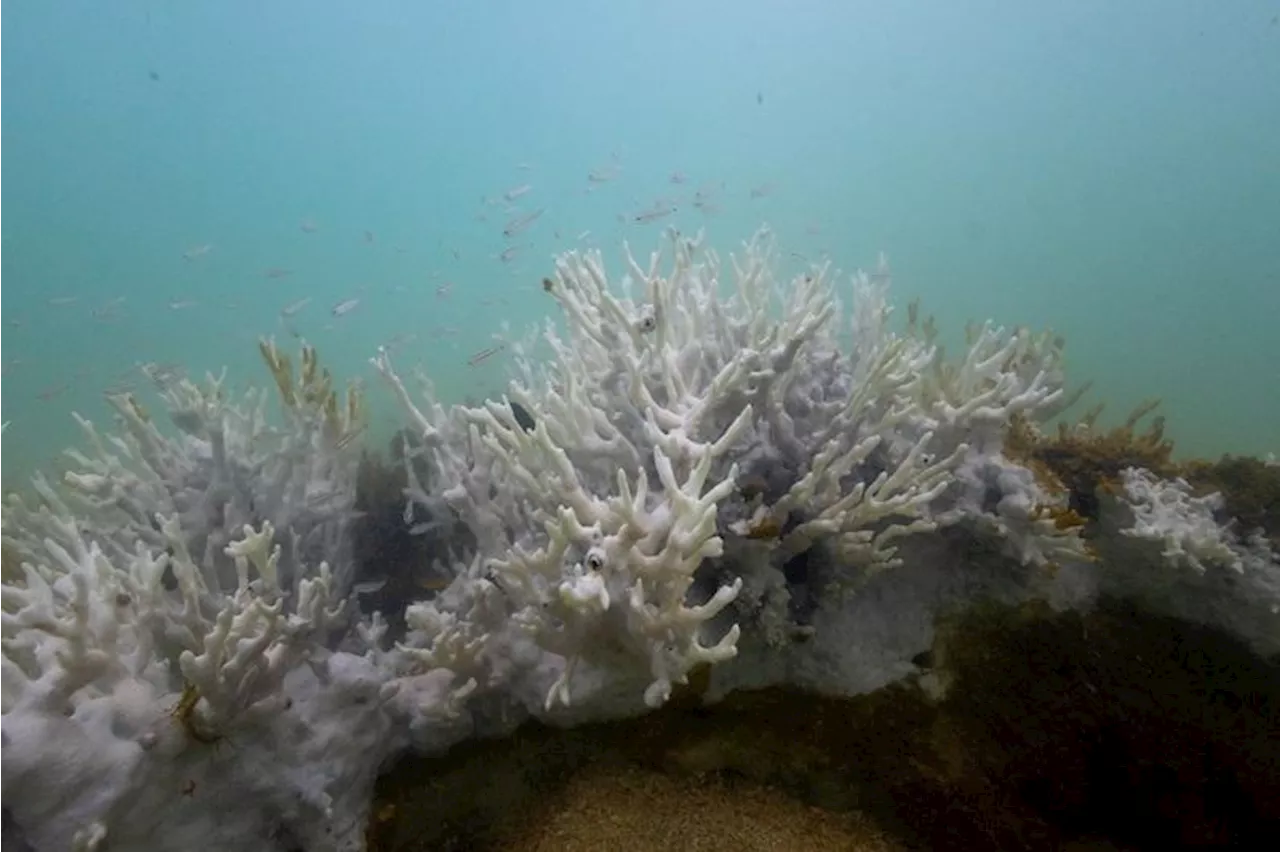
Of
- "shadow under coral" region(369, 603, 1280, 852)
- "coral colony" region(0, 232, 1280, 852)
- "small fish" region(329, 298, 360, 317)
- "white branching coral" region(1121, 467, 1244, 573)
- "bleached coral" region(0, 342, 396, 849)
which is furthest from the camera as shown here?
"small fish" region(329, 298, 360, 317)

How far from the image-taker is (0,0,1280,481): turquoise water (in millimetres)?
76188

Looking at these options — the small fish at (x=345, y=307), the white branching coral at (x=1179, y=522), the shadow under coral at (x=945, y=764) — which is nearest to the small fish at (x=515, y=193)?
the small fish at (x=345, y=307)

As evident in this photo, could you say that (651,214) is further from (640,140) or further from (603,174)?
(640,140)

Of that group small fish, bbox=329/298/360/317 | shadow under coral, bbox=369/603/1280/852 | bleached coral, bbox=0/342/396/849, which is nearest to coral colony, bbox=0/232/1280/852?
bleached coral, bbox=0/342/396/849

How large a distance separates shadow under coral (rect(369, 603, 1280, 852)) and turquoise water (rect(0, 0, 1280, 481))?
6224 cm

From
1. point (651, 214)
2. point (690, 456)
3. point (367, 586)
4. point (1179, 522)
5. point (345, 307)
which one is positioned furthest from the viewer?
point (345, 307)

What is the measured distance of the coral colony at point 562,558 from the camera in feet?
7.73

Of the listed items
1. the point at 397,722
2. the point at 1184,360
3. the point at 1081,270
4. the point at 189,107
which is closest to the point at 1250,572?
the point at 397,722

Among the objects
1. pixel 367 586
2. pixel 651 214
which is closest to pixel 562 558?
pixel 367 586

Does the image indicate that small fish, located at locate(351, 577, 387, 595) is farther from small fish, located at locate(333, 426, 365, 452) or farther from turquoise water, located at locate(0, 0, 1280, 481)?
turquoise water, located at locate(0, 0, 1280, 481)

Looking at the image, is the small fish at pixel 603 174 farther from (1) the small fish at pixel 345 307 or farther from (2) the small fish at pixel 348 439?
(2) the small fish at pixel 348 439

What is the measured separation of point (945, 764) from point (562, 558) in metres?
1.68

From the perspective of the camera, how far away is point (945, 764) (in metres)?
2.85

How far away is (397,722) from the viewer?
2807 millimetres
